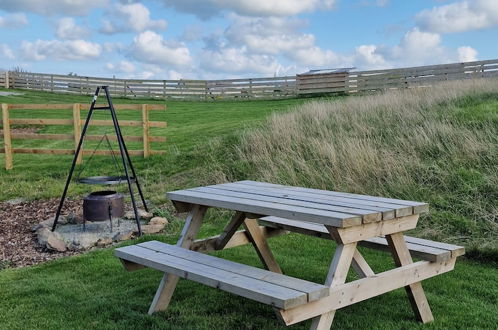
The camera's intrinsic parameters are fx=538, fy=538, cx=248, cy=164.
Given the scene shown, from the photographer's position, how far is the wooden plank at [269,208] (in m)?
3.19

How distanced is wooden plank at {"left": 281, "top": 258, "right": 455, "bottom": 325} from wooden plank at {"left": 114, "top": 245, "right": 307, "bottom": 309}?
0.30 feet

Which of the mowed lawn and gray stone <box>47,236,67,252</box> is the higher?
the mowed lawn

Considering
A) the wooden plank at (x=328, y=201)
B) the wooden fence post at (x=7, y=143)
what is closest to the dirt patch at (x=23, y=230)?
the wooden plank at (x=328, y=201)

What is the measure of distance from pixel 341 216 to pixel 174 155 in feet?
29.3

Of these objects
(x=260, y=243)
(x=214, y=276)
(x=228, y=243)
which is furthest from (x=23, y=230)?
(x=214, y=276)

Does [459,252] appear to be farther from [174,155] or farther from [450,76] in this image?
[450,76]

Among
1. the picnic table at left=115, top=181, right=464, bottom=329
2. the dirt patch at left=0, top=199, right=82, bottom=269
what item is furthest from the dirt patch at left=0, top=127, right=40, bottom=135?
the picnic table at left=115, top=181, right=464, bottom=329

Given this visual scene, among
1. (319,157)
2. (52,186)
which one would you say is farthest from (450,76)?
(52,186)

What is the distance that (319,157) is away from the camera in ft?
28.7

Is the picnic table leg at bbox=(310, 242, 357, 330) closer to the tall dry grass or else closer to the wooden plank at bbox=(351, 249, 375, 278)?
the wooden plank at bbox=(351, 249, 375, 278)

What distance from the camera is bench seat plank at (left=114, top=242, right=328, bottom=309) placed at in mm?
2957

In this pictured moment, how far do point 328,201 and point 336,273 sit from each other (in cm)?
70

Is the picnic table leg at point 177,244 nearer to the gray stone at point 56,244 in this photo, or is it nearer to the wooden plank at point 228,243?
the wooden plank at point 228,243

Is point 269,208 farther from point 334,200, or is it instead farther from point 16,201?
point 16,201
